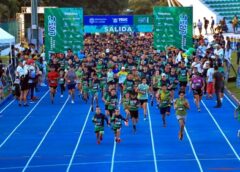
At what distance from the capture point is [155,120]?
27172 millimetres

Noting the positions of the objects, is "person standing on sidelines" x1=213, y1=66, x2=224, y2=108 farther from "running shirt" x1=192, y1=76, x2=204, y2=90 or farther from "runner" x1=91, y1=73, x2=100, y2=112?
"runner" x1=91, y1=73, x2=100, y2=112

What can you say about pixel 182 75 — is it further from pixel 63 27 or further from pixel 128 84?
pixel 63 27

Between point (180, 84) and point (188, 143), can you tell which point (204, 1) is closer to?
point (180, 84)

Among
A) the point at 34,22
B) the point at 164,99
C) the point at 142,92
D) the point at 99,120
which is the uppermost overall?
the point at 34,22

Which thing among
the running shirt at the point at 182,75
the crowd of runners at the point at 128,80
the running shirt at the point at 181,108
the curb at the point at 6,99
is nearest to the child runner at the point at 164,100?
the crowd of runners at the point at 128,80

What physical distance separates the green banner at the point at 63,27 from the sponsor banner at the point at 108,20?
2753 mm

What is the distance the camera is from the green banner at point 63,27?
37625 mm

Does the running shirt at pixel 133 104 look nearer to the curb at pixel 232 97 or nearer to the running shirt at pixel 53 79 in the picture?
the curb at pixel 232 97

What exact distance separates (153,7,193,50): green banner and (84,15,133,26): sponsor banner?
304cm

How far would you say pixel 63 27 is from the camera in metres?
37.8

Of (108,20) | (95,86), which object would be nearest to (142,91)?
(95,86)

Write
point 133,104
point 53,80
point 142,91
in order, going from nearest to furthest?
point 133,104
point 142,91
point 53,80

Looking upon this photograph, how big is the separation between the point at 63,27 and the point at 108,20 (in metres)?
3.63

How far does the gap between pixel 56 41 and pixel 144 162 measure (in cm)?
1843
